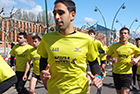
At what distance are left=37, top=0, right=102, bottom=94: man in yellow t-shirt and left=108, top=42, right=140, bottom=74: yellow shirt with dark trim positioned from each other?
2489 millimetres

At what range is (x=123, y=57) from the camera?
4914 millimetres

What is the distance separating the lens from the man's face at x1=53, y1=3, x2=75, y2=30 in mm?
2373

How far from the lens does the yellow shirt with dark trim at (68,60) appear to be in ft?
7.79

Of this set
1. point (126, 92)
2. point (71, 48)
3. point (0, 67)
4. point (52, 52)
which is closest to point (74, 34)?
point (71, 48)

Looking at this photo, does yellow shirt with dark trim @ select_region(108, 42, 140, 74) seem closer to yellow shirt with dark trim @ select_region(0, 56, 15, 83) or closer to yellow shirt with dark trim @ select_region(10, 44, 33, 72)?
yellow shirt with dark trim @ select_region(10, 44, 33, 72)

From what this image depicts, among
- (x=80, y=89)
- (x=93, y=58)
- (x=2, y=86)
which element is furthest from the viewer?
(x=93, y=58)

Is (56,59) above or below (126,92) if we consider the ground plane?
above

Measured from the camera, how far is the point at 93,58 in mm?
2604

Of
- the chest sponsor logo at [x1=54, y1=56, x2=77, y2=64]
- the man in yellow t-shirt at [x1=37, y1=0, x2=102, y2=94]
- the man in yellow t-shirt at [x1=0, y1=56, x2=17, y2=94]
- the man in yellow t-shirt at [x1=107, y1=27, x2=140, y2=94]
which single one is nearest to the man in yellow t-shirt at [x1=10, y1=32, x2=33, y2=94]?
the man in yellow t-shirt at [x1=107, y1=27, x2=140, y2=94]

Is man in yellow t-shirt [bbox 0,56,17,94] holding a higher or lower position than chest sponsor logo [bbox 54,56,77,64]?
lower

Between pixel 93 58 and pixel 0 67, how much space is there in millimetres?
1374

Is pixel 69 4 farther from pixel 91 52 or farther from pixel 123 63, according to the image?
pixel 123 63

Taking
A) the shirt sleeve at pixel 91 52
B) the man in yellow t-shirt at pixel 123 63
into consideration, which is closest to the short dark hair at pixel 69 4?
the shirt sleeve at pixel 91 52

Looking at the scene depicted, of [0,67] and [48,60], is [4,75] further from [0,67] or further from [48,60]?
[48,60]
